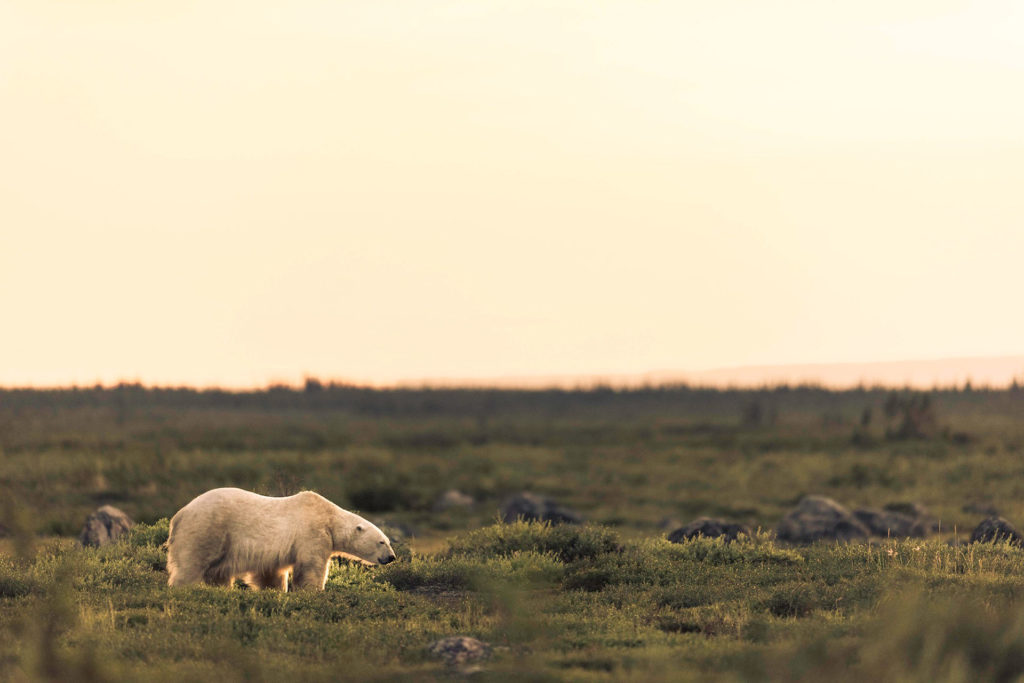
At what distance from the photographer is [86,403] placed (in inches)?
2655

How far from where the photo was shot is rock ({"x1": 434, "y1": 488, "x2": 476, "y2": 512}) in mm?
45156

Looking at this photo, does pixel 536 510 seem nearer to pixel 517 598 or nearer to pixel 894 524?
pixel 894 524

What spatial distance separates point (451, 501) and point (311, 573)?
31.3 meters

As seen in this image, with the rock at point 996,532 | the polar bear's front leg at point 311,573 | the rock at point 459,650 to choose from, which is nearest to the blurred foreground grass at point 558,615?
the rock at point 459,650

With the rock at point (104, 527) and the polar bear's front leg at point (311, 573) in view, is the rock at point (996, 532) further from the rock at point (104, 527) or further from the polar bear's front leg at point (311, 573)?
the rock at point (104, 527)

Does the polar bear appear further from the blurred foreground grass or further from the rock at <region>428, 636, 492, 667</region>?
the rock at <region>428, 636, 492, 667</region>

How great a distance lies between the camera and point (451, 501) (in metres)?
46.0

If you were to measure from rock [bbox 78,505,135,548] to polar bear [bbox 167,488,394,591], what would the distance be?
9.99m

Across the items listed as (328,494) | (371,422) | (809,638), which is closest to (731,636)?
(809,638)

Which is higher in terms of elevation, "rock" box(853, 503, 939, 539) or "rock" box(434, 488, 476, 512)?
"rock" box(853, 503, 939, 539)

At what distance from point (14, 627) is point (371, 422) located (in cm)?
7210

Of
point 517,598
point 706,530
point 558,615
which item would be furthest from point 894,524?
point 517,598

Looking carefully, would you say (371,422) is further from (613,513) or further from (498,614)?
(498,614)

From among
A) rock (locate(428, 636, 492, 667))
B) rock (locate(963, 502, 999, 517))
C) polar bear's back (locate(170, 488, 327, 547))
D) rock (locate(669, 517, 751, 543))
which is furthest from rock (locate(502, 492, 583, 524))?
rock (locate(428, 636, 492, 667))
